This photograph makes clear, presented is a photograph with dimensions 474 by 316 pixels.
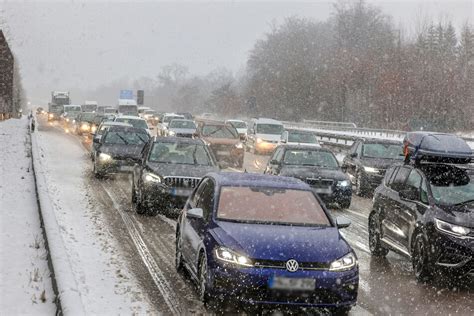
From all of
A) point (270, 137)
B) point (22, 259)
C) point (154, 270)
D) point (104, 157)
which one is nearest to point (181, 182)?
point (154, 270)

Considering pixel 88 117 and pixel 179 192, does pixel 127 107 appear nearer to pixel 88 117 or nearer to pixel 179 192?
pixel 88 117

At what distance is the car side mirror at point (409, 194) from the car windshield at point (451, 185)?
240 millimetres

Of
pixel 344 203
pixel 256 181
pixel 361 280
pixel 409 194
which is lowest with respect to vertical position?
pixel 344 203

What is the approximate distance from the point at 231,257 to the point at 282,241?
1.89 feet

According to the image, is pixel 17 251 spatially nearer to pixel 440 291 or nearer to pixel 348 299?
pixel 348 299

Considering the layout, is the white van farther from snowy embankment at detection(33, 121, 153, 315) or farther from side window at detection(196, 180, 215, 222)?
side window at detection(196, 180, 215, 222)

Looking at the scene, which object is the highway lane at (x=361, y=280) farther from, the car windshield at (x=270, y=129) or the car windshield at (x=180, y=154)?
the car windshield at (x=270, y=129)

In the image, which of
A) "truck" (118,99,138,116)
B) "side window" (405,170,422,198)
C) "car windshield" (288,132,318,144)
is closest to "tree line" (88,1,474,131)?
"truck" (118,99,138,116)

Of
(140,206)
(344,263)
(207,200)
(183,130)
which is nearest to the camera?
(344,263)

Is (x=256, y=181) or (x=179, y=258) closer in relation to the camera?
(x=256, y=181)

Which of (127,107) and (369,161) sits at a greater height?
(369,161)

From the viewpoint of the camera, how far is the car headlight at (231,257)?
20.9ft

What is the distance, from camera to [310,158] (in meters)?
17.2

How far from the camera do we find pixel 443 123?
2559 inches
